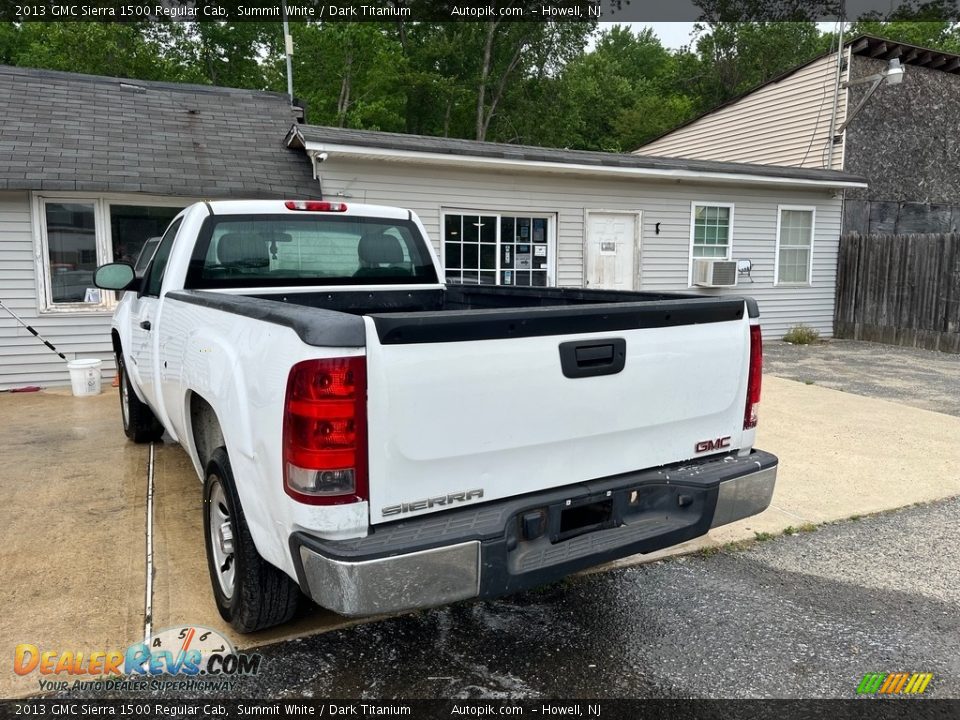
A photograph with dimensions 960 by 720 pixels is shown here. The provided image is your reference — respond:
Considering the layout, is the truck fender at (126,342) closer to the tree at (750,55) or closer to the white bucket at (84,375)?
the white bucket at (84,375)

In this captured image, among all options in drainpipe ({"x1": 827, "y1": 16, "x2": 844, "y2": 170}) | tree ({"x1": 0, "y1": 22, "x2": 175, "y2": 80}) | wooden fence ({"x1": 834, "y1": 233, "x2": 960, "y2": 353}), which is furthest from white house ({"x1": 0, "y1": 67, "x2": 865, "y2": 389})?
tree ({"x1": 0, "y1": 22, "x2": 175, "y2": 80})

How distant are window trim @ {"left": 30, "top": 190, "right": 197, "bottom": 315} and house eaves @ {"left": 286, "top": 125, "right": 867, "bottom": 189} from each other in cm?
215

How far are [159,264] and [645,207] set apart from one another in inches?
358

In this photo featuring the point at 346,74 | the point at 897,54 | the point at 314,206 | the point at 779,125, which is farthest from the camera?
the point at 346,74

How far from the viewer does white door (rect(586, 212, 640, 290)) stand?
11602mm

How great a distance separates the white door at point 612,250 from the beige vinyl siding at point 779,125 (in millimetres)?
5937

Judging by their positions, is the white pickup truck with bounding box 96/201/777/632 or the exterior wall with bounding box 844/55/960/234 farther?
the exterior wall with bounding box 844/55/960/234

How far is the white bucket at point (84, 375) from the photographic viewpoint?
8031 millimetres

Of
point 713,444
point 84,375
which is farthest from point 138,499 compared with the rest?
point 84,375

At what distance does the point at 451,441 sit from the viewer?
89.1 inches

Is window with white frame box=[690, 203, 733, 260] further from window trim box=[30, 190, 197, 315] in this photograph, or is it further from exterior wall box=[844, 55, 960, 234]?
window trim box=[30, 190, 197, 315]

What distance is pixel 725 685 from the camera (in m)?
2.62

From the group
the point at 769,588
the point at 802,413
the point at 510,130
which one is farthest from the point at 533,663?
the point at 510,130

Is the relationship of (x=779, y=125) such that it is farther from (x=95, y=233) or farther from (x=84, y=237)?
(x=84, y=237)
